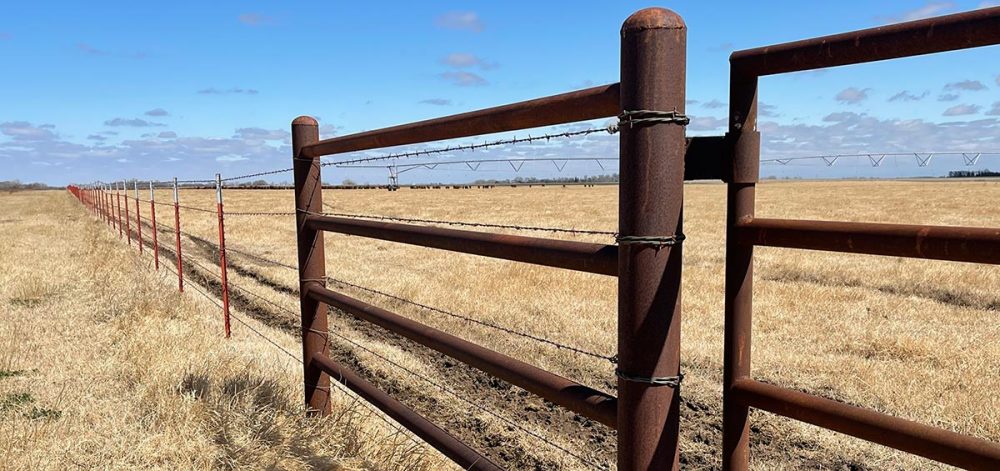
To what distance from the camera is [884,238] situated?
59.9 inches

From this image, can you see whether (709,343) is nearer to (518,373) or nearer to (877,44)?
(518,373)

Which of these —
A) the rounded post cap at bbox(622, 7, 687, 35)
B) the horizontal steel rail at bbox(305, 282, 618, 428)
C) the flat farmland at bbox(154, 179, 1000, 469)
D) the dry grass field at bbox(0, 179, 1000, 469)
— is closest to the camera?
the rounded post cap at bbox(622, 7, 687, 35)

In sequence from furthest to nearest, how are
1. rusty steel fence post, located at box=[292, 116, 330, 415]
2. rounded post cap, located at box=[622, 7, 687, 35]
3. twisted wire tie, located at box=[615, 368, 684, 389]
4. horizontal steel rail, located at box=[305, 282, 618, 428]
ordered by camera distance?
rusty steel fence post, located at box=[292, 116, 330, 415], horizontal steel rail, located at box=[305, 282, 618, 428], twisted wire tie, located at box=[615, 368, 684, 389], rounded post cap, located at box=[622, 7, 687, 35]

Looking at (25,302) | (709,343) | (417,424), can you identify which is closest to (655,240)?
(417,424)

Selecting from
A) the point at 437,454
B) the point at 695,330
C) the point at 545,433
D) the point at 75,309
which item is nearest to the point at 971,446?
the point at 437,454

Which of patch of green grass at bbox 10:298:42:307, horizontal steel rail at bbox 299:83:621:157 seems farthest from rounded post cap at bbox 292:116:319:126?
patch of green grass at bbox 10:298:42:307

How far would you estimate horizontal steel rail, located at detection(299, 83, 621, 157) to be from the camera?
1975mm

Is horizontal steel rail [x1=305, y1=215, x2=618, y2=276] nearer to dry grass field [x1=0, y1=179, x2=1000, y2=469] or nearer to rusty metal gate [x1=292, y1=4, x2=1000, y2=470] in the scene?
rusty metal gate [x1=292, y1=4, x2=1000, y2=470]

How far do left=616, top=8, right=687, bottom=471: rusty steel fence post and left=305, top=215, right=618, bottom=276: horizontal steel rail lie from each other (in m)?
0.15

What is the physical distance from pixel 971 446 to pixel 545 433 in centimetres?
367

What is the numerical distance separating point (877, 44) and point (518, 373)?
4.82 ft

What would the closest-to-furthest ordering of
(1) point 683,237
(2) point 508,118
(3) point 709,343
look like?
(1) point 683,237 → (2) point 508,118 → (3) point 709,343

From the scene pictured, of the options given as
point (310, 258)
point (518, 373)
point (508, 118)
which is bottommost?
point (518, 373)

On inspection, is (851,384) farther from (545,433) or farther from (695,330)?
(545,433)
